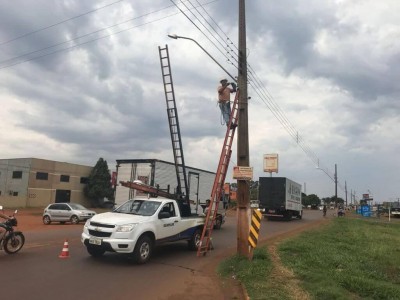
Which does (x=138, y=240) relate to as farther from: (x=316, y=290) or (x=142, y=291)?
(x=316, y=290)

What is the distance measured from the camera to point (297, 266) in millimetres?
10688

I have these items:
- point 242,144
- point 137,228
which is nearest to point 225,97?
point 242,144

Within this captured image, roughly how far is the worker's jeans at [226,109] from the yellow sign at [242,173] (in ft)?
8.71

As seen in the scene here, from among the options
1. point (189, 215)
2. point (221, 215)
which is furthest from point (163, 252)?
point (221, 215)

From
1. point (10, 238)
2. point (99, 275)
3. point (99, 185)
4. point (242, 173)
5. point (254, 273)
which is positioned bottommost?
point (99, 275)

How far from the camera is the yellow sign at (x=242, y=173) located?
39.5 ft

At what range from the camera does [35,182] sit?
58500mm

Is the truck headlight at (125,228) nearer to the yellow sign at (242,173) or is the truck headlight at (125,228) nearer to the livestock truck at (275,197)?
the yellow sign at (242,173)

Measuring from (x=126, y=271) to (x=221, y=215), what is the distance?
1525cm

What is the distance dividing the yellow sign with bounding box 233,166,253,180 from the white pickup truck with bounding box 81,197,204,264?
8.11ft

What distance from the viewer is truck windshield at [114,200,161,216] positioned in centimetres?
1237

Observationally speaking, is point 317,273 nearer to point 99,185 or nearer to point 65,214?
point 65,214

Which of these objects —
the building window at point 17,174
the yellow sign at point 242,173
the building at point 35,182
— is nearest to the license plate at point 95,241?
the yellow sign at point 242,173

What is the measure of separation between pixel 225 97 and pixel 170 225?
4.67m
